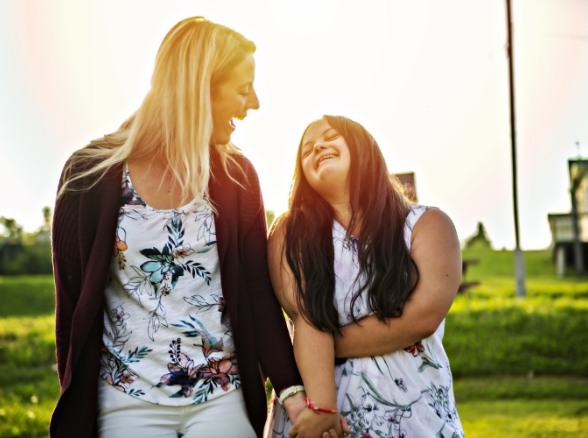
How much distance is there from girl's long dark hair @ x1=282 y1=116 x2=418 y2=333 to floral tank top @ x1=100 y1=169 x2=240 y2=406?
384 millimetres

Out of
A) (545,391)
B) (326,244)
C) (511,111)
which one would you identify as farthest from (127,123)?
(511,111)

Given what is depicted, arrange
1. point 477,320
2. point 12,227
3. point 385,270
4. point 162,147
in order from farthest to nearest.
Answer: point 12,227 < point 477,320 < point 385,270 < point 162,147

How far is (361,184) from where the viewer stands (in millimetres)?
3119

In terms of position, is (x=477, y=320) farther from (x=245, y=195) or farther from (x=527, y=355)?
(x=245, y=195)

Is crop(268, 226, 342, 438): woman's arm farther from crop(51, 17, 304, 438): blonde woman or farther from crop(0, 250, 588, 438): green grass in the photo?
crop(0, 250, 588, 438): green grass

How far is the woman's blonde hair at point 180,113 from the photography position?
8.93 feet

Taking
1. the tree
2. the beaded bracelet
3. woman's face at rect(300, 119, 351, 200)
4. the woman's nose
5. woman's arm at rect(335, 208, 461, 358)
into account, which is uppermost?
the woman's nose

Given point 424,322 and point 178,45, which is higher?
point 178,45

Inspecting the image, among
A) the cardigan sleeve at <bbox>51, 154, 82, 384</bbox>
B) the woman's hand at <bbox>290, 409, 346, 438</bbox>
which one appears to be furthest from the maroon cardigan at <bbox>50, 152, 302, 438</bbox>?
the woman's hand at <bbox>290, 409, 346, 438</bbox>

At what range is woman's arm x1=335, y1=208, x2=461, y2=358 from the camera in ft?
9.61

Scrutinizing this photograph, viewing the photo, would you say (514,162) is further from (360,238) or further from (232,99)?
(232,99)

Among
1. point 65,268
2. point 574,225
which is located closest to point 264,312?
point 65,268

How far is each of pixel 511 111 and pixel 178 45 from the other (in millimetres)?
12105

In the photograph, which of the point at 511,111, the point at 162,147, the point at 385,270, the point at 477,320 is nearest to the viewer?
the point at 162,147
